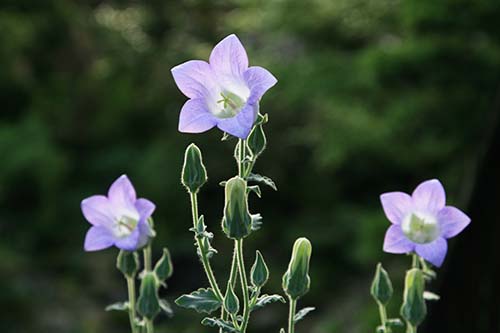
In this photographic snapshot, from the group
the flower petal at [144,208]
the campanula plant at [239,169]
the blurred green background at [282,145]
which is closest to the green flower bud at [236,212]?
the campanula plant at [239,169]

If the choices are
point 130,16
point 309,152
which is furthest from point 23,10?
point 309,152

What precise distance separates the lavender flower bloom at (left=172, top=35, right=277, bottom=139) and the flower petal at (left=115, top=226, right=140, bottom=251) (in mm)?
130

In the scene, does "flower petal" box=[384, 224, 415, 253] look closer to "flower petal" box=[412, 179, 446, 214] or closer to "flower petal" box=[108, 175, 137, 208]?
"flower petal" box=[412, 179, 446, 214]

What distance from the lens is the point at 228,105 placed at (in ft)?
2.51

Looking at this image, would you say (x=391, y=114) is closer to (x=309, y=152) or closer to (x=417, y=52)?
(x=417, y=52)

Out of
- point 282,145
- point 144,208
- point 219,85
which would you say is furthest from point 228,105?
point 282,145

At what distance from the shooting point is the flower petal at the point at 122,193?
2.74 ft

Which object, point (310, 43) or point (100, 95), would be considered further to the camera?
point (100, 95)

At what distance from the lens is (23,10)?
447cm

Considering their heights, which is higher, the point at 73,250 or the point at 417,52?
the point at 73,250

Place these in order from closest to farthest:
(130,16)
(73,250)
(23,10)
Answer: (73,250) → (23,10) → (130,16)

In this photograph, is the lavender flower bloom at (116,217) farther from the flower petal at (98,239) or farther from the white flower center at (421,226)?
the white flower center at (421,226)

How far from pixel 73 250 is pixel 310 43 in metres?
1.33

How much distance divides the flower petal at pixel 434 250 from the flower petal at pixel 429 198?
0.12 ft
